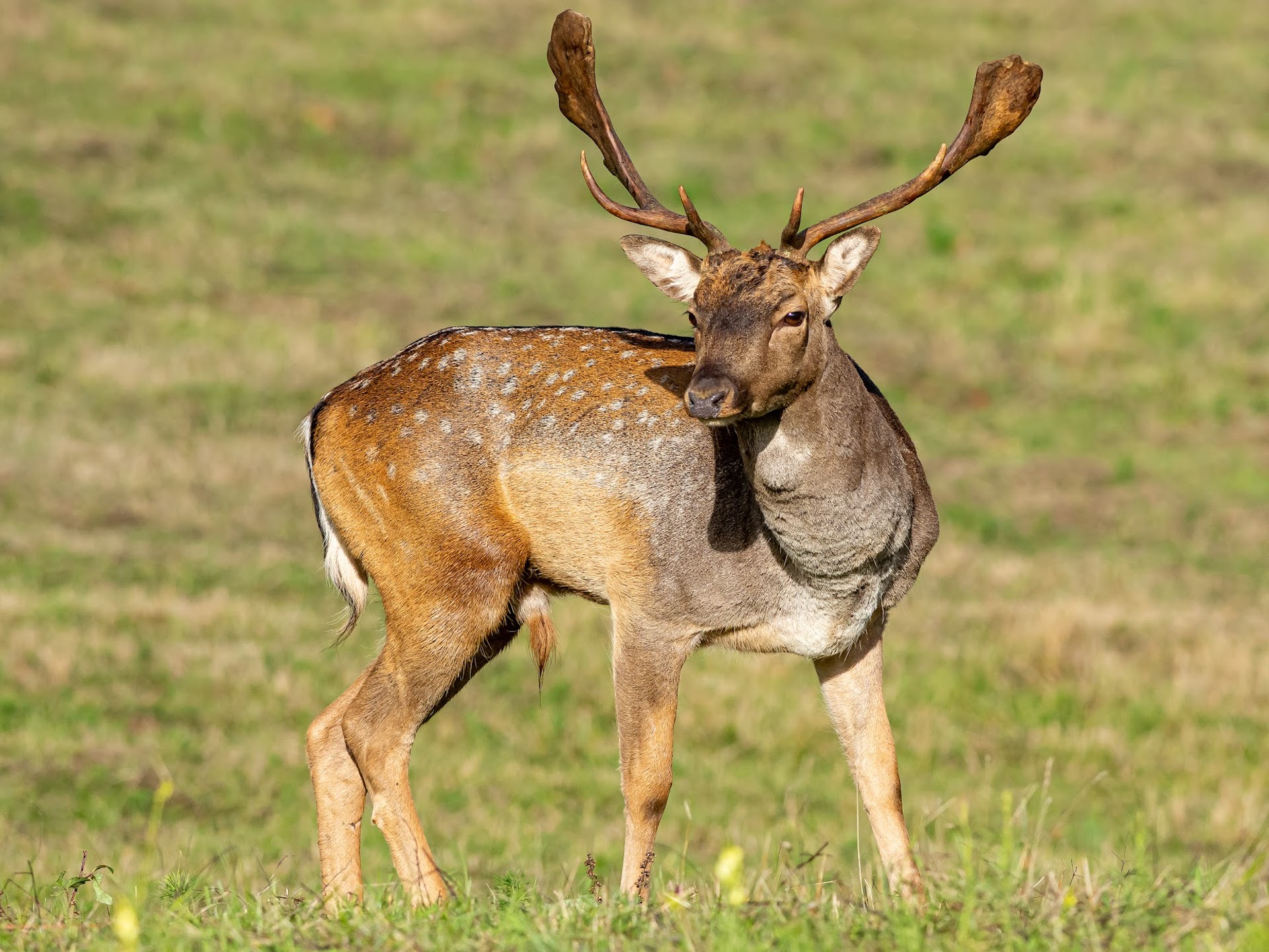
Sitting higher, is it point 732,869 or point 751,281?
point 751,281

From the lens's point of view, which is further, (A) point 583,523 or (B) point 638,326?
(B) point 638,326

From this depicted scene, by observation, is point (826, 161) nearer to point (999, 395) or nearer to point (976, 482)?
point (999, 395)

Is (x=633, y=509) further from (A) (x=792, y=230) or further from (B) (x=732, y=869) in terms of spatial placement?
(B) (x=732, y=869)

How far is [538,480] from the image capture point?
632cm

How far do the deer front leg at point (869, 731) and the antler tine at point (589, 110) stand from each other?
1544mm

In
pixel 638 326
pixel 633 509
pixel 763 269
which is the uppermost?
pixel 763 269

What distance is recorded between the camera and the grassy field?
6656mm

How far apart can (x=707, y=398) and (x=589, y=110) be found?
1855mm

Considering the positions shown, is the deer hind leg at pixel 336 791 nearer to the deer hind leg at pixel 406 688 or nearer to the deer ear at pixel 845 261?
the deer hind leg at pixel 406 688

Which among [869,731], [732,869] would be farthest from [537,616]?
[732,869]

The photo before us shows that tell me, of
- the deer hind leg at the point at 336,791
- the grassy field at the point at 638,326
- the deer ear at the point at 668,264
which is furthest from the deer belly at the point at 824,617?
Result: the deer hind leg at the point at 336,791

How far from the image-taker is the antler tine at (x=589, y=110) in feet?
20.2

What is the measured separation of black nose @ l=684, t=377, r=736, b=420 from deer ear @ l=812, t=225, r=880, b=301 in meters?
0.75

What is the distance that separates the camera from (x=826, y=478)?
19.0 ft
